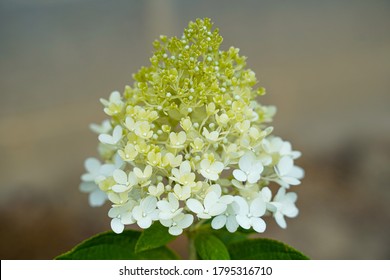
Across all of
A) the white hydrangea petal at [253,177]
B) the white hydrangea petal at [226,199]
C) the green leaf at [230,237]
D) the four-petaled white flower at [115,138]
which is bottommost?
the white hydrangea petal at [226,199]

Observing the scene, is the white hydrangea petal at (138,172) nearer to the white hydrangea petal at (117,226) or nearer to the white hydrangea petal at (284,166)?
the white hydrangea petal at (117,226)

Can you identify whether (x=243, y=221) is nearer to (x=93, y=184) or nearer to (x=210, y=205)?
(x=210, y=205)

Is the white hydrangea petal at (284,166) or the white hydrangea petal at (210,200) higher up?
the white hydrangea petal at (284,166)

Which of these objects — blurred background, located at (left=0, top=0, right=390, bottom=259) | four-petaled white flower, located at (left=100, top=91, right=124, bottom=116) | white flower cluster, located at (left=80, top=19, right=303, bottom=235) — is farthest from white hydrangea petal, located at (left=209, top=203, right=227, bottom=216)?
blurred background, located at (left=0, top=0, right=390, bottom=259)

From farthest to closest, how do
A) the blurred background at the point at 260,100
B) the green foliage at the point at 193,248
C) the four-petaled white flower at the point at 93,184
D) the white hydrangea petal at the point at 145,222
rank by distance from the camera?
1. the blurred background at the point at 260,100
2. the four-petaled white flower at the point at 93,184
3. the green foliage at the point at 193,248
4. the white hydrangea petal at the point at 145,222

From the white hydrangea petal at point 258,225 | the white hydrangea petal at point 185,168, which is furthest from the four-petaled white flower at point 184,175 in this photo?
the white hydrangea petal at point 258,225

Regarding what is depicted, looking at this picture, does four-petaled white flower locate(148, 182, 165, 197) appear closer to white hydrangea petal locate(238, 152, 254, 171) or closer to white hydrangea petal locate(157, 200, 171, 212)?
white hydrangea petal locate(157, 200, 171, 212)

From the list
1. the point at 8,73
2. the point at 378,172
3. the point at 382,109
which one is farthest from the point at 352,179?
the point at 8,73

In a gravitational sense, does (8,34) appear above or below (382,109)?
above

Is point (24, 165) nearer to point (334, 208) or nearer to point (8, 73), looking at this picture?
point (8, 73)
